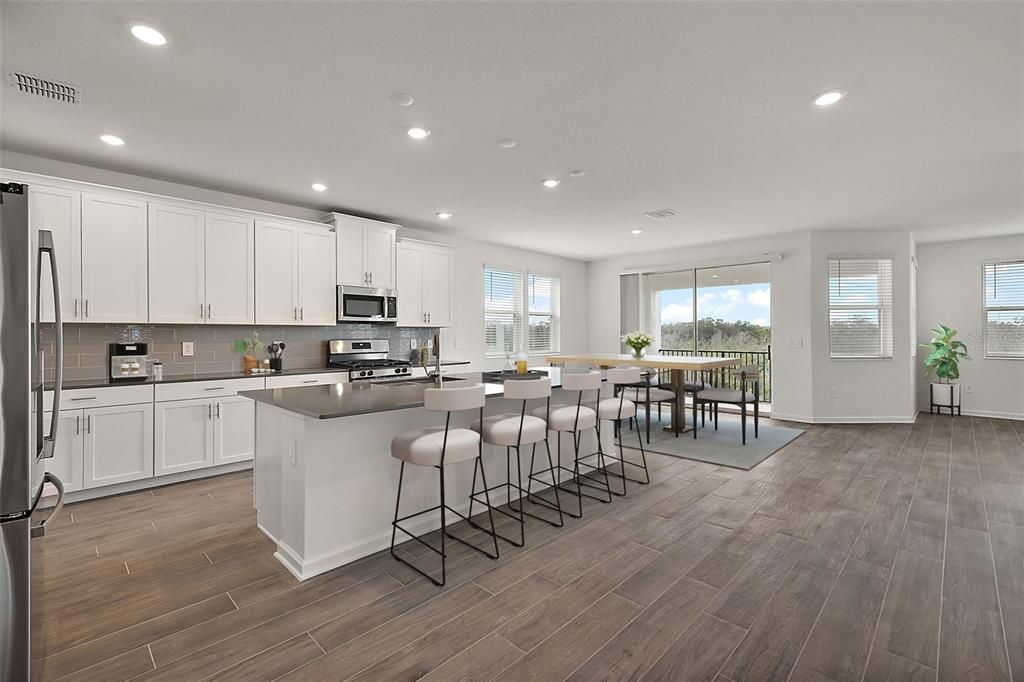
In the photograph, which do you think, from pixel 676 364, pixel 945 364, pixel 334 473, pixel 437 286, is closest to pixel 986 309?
pixel 945 364

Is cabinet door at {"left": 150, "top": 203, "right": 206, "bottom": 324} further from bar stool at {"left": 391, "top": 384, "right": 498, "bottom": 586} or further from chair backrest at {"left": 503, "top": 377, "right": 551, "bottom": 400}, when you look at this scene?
chair backrest at {"left": 503, "top": 377, "right": 551, "bottom": 400}

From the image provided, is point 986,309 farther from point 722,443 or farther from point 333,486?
point 333,486

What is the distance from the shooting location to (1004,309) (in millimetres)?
6793

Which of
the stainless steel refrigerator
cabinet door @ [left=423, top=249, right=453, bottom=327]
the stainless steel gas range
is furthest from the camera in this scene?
cabinet door @ [left=423, top=249, right=453, bottom=327]

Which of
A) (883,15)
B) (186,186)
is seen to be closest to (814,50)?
(883,15)

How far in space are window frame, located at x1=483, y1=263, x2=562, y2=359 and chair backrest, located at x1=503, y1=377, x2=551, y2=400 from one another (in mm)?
4253

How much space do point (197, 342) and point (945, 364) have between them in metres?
9.43

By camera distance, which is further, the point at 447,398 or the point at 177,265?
the point at 177,265

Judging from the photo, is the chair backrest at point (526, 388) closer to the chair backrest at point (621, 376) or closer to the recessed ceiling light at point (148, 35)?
the chair backrest at point (621, 376)

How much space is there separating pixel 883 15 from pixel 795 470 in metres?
3.55

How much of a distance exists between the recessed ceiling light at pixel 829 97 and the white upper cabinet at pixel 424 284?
429cm

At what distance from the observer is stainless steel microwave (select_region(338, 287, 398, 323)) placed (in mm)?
5195

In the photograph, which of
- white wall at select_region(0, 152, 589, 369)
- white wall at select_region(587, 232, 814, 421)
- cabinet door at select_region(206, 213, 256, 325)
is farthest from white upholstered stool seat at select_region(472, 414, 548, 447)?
white wall at select_region(587, 232, 814, 421)

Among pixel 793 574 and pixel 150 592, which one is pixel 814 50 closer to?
pixel 793 574
